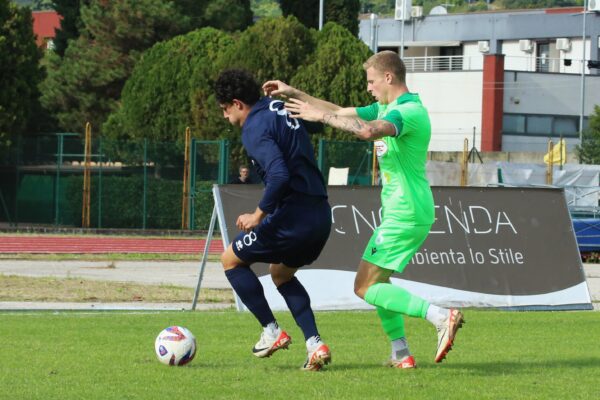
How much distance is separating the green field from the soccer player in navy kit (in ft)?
1.20

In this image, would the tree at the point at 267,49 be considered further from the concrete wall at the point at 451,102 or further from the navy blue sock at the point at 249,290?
the navy blue sock at the point at 249,290

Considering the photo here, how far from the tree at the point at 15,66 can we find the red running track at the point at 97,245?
27.1 ft

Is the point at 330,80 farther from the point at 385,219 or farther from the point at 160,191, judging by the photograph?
the point at 385,219

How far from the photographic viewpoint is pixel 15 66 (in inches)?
1549

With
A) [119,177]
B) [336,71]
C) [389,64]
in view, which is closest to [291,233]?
[389,64]

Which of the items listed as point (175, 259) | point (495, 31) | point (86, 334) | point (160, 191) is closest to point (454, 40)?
point (495, 31)

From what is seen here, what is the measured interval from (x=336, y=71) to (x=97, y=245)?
46.6ft

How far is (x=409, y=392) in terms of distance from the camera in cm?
728

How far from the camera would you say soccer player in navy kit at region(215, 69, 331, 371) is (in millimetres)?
8117

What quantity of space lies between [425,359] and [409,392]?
1.89m

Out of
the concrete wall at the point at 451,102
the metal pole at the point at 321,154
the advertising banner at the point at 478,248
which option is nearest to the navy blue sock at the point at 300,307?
the advertising banner at the point at 478,248

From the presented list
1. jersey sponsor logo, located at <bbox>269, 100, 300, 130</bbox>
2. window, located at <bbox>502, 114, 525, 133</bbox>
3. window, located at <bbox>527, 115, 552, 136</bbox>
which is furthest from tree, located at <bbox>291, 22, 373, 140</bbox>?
jersey sponsor logo, located at <bbox>269, 100, 300, 130</bbox>

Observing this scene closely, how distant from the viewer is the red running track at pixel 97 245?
27.4 m

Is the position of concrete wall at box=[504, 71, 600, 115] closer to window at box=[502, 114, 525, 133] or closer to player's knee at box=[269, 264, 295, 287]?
window at box=[502, 114, 525, 133]
